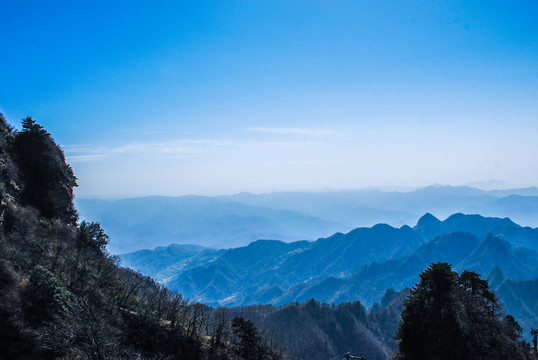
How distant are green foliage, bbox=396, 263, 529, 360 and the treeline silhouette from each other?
1840 cm

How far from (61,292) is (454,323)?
40337 mm

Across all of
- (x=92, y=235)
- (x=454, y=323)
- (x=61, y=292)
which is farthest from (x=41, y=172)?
(x=454, y=323)

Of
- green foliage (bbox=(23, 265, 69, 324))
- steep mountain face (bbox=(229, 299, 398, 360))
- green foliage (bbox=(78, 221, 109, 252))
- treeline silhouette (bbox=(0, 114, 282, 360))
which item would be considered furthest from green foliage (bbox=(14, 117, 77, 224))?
steep mountain face (bbox=(229, 299, 398, 360))

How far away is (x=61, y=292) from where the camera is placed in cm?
3125

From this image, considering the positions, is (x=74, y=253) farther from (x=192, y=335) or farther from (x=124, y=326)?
(x=192, y=335)

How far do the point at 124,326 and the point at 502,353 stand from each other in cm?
4030

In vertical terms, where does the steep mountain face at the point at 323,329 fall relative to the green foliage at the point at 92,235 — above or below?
below

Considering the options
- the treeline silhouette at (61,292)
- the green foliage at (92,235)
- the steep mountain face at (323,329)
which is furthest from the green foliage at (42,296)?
the steep mountain face at (323,329)

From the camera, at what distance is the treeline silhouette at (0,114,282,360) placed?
2517cm

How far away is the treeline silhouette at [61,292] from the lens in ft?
82.6

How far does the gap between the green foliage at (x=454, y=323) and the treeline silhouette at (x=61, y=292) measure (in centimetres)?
1840

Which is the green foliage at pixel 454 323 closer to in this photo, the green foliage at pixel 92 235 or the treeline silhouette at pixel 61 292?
the treeline silhouette at pixel 61 292

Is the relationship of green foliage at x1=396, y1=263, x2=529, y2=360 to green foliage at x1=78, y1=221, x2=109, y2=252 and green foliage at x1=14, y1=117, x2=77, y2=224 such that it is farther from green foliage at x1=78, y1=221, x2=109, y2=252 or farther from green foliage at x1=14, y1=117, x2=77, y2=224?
green foliage at x1=14, y1=117, x2=77, y2=224

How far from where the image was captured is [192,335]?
41.1 metres
